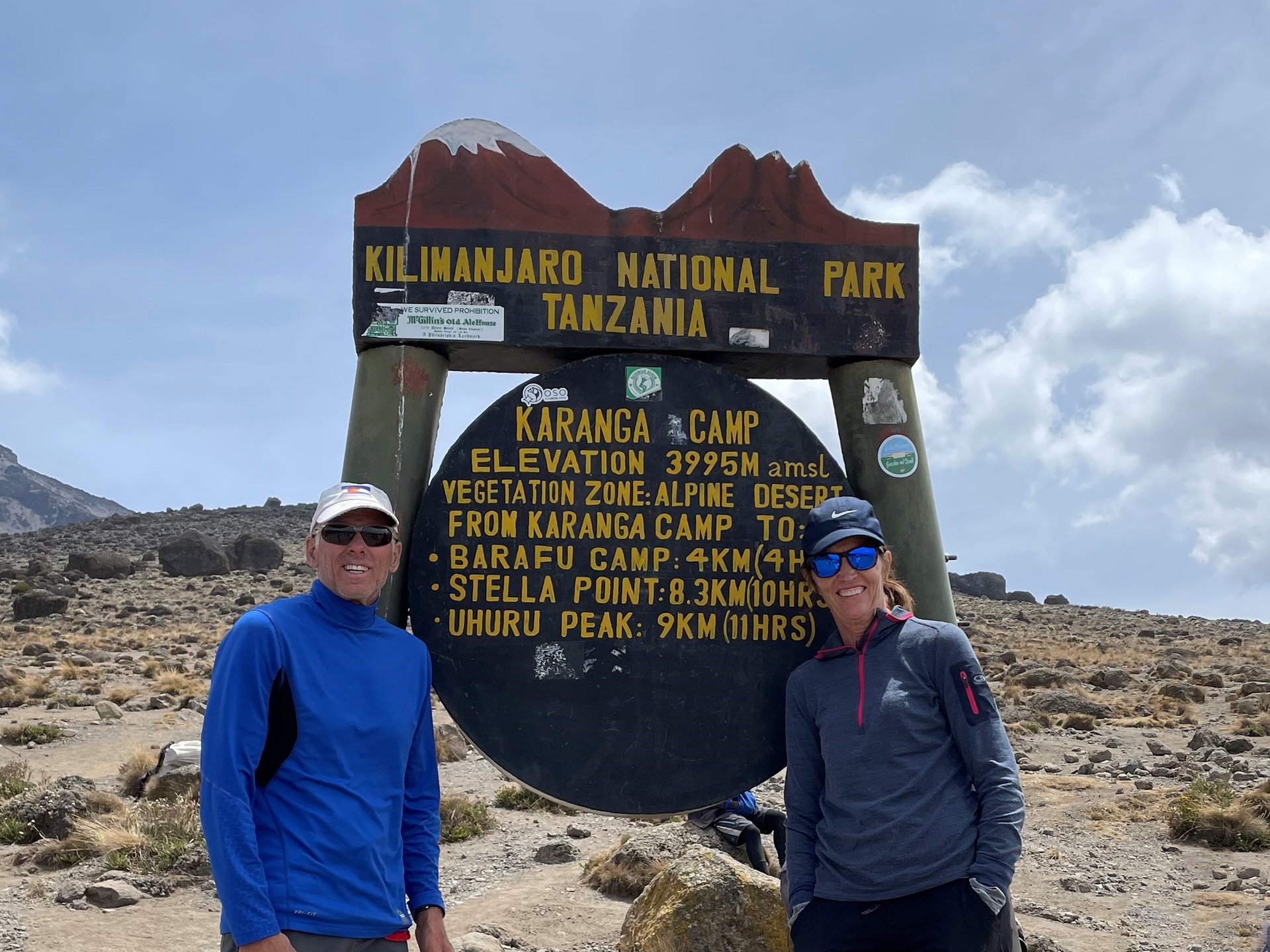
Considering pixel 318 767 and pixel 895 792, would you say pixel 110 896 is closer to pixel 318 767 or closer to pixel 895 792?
pixel 318 767

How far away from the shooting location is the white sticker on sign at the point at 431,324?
392 cm

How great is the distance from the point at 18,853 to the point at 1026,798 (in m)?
8.39

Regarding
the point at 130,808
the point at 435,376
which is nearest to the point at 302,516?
the point at 130,808

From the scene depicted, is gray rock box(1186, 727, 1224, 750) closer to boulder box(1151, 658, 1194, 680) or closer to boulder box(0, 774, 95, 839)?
boulder box(1151, 658, 1194, 680)

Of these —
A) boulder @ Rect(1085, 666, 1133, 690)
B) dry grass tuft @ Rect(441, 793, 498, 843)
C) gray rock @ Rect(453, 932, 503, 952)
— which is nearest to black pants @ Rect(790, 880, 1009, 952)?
gray rock @ Rect(453, 932, 503, 952)

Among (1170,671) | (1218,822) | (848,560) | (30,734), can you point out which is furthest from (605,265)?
(1170,671)

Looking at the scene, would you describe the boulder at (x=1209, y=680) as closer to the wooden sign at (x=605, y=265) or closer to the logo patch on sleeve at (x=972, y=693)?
the wooden sign at (x=605, y=265)

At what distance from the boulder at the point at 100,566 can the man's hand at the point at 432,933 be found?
1691 inches

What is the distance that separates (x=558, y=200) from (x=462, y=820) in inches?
235

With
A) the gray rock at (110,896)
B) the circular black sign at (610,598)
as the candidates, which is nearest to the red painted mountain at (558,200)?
the circular black sign at (610,598)

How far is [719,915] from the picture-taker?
4648 mm

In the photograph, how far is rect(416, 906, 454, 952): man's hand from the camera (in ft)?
9.44

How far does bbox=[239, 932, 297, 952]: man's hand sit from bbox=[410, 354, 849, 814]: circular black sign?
4.25ft

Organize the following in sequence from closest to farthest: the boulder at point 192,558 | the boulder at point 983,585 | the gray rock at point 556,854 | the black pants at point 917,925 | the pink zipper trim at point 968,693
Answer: the black pants at point 917,925
the pink zipper trim at point 968,693
the gray rock at point 556,854
the boulder at point 192,558
the boulder at point 983,585
